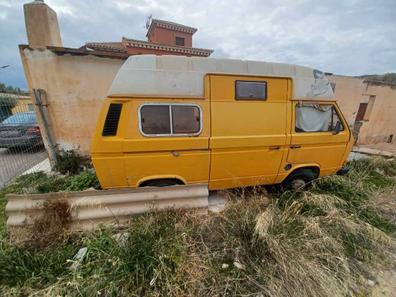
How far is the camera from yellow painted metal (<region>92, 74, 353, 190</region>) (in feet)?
9.27

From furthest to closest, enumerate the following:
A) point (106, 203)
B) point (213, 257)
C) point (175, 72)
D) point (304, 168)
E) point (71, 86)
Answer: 1. point (71, 86)
2. point (304, 168)
3. point (175, 72)
4. point (106, 203)
5. point (213, 257)

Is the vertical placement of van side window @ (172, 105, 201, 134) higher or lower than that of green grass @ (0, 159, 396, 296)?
higher

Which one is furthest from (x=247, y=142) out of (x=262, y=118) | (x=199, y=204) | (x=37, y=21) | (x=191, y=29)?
(x=191, y=29)

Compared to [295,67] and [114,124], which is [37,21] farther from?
[295,67]

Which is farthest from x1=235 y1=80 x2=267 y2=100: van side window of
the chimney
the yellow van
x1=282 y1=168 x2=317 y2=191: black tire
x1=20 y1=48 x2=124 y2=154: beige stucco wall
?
the chimney

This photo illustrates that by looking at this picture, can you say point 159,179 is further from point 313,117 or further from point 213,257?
point 313,117

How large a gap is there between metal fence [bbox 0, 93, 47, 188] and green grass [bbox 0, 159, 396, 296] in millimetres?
4609

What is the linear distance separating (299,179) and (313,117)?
1.33 metres

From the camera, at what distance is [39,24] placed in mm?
5074

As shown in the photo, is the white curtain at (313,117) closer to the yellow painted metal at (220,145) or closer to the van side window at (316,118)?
the van side window at (316,118)

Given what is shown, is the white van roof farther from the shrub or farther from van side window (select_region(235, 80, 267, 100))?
the shrub

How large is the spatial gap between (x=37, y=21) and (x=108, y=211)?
5884 mm

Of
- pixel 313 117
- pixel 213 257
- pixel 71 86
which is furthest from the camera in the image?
pixel 71 86

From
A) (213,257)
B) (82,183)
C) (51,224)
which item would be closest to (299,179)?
(213,257)
